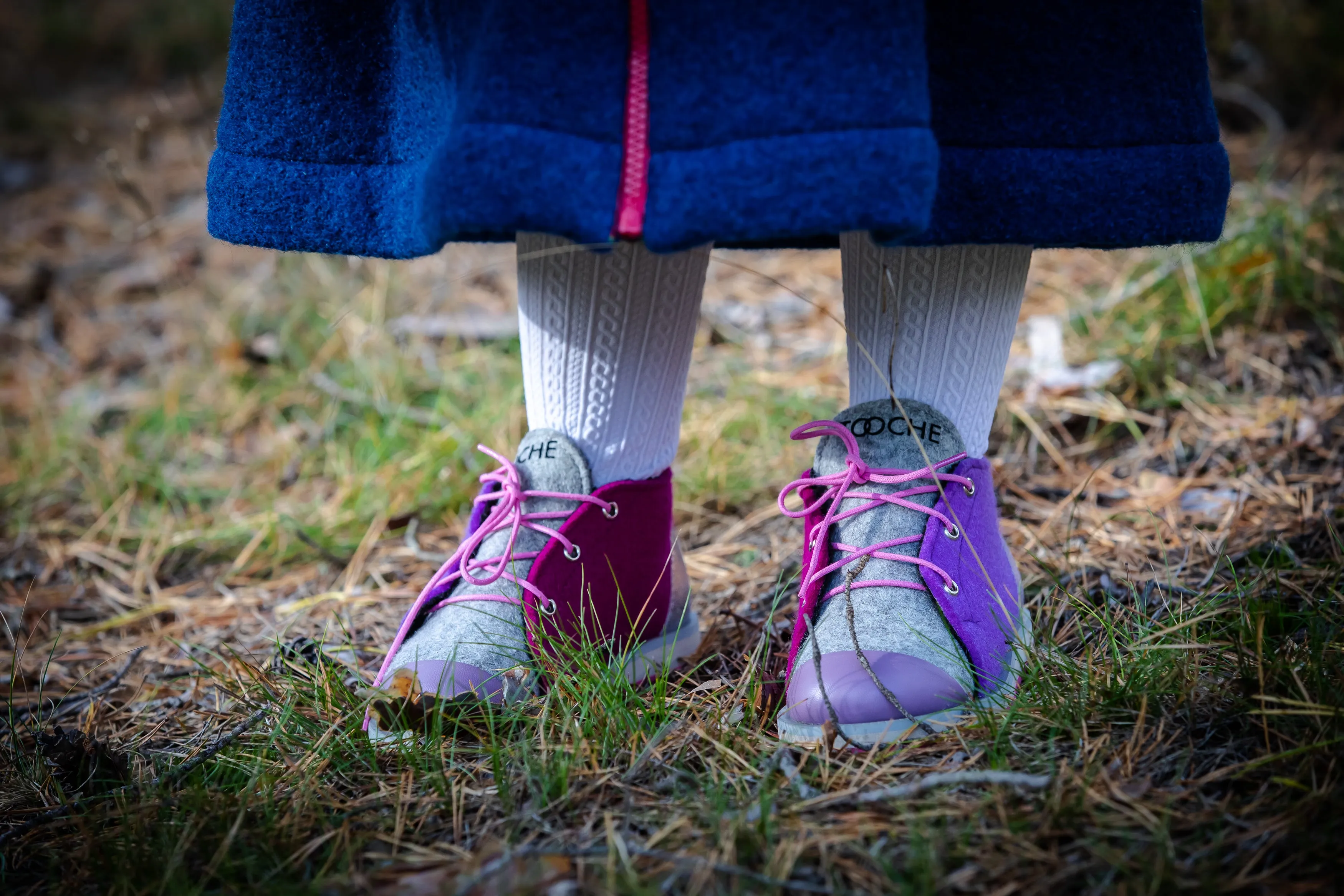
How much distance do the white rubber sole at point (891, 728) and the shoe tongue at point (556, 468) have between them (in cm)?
32

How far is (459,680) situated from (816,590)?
14.0 inches

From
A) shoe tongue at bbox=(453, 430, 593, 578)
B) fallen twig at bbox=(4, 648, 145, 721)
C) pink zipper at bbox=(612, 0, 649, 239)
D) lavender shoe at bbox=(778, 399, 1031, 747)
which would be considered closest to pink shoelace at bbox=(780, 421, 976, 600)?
lavender shoe at bbox=(778, 399, 1031, 747)

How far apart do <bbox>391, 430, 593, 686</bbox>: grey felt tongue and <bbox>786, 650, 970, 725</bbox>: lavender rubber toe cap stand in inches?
10.8

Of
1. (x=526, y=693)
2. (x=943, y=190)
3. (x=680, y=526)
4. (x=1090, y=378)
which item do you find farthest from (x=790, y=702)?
(x=1090, y=378)

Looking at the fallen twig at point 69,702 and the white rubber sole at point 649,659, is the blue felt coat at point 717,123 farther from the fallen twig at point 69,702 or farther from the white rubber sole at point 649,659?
the fallen twig at point 69,702

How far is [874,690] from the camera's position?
84 cm

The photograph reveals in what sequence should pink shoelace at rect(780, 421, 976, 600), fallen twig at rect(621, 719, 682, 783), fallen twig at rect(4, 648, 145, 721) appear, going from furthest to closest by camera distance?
fallen twig at rect(4, 648, 145, 721) → pink shoelace at rect(780, 421, 976, 600) → fallen twig at rect(621, 719, 682, 783)

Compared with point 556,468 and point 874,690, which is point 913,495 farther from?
point 556,468

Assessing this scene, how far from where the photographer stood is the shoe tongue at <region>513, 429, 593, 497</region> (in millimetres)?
999

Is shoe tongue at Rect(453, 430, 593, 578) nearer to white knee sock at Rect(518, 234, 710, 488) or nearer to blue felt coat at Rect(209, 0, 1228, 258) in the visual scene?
white knee sock at Rect(518, 234, 710, 488)

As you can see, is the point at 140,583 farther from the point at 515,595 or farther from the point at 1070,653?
the point at 1070,653

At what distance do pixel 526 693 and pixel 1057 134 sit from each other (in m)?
0.69

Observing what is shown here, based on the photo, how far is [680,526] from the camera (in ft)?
5.00

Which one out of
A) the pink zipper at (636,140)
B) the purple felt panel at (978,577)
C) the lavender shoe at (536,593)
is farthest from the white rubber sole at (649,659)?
the pink zipper at (636,140)
